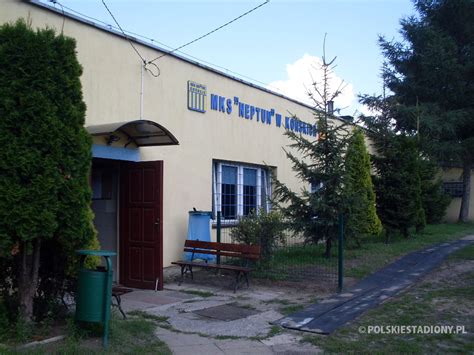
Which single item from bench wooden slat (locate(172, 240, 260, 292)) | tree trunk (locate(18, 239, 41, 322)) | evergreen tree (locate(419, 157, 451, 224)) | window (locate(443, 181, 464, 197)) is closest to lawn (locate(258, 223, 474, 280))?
bench wooden slat (locate(172, 240, 260, 292))

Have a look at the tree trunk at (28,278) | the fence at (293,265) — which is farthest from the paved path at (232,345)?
the fence at (293,265)

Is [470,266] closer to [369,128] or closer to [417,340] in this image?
[417,340]

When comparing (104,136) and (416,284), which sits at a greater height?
(104,136)

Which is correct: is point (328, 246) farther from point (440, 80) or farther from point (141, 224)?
point (440, 80)

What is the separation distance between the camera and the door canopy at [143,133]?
881 centimetres

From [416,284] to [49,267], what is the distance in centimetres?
676

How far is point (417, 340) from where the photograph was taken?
6324 mm

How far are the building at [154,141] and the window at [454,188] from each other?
739 inches

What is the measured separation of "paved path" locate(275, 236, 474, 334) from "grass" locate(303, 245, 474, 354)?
248 mm

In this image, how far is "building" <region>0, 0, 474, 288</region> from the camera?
939 cm

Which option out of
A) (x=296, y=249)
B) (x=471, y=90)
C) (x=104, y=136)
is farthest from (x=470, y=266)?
(x=471, y=90)

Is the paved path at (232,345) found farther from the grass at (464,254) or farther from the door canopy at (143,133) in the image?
the grass at (464,254)

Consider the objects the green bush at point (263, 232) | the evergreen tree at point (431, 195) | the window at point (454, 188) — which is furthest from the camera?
the window at point (454, 188)

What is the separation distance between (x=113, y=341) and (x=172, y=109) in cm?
657
